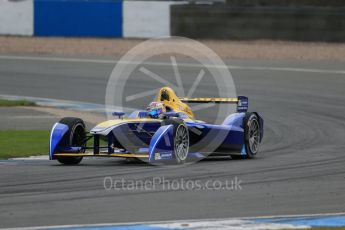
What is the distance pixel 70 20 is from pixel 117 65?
726cm

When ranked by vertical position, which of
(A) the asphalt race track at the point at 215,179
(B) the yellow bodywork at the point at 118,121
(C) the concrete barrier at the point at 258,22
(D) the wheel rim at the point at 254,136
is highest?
(C) the concrete barrier at the point at 258,22

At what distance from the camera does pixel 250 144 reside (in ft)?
54.1

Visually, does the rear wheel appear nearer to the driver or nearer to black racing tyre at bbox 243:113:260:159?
black racing tyre at bbox 243:113:260:159

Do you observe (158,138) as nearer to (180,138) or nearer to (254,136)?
(180,138)

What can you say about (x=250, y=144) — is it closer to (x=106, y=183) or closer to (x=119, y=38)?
(x=106, y=183)

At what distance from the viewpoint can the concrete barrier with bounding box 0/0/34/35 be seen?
40.8 meters

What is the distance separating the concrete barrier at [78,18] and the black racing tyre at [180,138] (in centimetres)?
2517

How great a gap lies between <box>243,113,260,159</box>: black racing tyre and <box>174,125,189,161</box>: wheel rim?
1612 mm

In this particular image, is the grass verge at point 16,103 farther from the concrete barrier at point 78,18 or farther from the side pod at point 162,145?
the concrete barrier at point 78,18

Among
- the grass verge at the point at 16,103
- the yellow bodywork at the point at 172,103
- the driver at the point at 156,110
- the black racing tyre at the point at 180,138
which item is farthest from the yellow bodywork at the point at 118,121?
the grass verge at the point at 16,103

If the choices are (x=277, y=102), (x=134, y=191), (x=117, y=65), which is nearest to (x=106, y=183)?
(x=134, y=191)

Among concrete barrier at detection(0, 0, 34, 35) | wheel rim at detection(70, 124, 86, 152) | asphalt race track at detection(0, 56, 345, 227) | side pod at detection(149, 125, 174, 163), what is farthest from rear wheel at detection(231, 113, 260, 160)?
concrete barrier at detection(0, 0, 34, 35)

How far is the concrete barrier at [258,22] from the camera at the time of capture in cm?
3659

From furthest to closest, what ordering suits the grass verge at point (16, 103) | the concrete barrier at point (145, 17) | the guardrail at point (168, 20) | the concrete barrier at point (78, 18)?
the concrete barrier at point (145, 17), the concrete barrier at point (78, 18), the guardrail at point (168, 20), the grass verge at point (16, 103)
